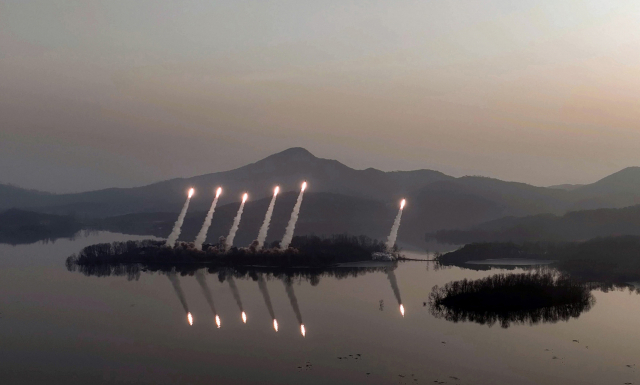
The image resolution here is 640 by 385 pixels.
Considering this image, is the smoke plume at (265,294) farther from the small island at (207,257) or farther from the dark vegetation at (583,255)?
the dark vegetation at (583,255)

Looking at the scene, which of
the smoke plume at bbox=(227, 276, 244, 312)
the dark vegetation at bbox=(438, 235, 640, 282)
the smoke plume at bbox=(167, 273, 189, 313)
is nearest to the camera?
the smoke plume at bbox=(167, 273, 189, 313)

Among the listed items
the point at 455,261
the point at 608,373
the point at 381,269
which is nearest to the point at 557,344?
the point at 608,373

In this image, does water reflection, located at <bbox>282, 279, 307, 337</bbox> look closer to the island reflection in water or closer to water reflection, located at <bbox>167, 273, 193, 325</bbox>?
the island reflection in water

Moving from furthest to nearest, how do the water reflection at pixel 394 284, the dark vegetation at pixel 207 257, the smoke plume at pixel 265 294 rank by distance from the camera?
1. the dark vegetation at pixel 207 257
2. the water reflection at pixel 394 284
3. the smoke plume at pixel 265 294

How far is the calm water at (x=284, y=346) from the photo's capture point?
126ft

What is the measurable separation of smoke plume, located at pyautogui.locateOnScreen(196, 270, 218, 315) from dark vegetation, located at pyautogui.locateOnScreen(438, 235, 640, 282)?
147ft

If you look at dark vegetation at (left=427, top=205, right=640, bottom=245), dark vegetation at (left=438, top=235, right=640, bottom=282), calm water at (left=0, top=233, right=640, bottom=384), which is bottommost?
calm water at (left=0, top=233, right=640, bottom=384)

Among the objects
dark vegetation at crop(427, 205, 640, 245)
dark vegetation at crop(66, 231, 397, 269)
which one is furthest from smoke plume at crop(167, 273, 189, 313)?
dark vegetation at crop(427, 205, 640, 245)

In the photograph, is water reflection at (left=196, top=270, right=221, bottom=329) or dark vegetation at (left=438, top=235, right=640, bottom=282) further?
dark vegetation at (left=438, top=235, right=640, bottom=282)

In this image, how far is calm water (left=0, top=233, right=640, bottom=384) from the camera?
3844cm

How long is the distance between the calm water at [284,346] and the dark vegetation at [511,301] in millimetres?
1734

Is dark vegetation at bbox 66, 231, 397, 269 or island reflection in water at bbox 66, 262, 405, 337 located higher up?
dark vegetation at bbox 66, 231, 397, 269

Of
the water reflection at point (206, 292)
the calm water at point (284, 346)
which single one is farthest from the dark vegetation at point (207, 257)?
the calm water at point (284, 346)

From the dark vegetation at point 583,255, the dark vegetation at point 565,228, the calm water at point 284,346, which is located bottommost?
the calm water at point 284,346
